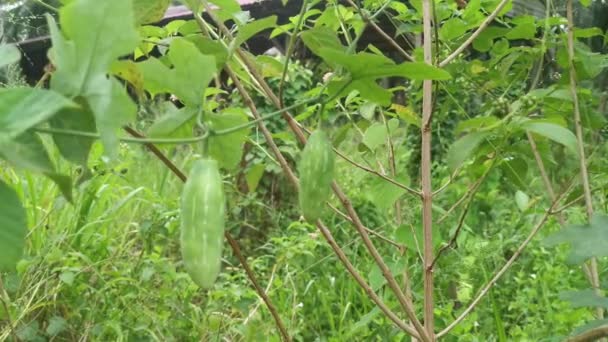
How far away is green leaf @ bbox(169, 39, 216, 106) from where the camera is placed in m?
0.46

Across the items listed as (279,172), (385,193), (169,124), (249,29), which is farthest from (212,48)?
(279,172)

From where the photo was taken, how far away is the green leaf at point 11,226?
1.24 ft

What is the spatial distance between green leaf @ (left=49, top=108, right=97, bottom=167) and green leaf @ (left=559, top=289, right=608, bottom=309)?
2.09 feet

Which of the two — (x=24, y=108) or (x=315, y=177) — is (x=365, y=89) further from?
(x=24, y=108)

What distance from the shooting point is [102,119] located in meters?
0.38

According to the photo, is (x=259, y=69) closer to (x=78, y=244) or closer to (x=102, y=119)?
(x=102, y=119)

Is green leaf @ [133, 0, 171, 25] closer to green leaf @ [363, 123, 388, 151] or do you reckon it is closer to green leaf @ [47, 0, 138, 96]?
green leaf @ [47, 0, 138, 96]

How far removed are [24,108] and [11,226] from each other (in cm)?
7

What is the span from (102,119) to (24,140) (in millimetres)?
44

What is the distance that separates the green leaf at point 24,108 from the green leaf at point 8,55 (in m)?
0.05

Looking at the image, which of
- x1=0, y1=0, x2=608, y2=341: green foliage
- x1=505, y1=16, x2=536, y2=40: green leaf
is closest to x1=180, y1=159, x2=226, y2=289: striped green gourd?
x1=0, y1=0, x2=608, y2=341: green foliage

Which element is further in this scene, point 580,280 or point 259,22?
point 580,280

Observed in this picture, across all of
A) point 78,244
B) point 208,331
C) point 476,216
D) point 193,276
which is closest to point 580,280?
point 476,216

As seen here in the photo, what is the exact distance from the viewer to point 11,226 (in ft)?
1.25
